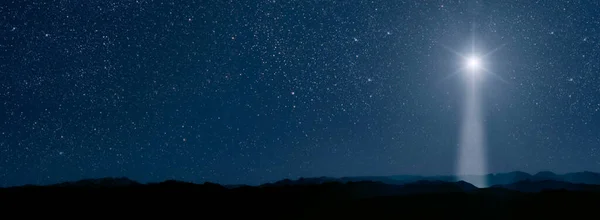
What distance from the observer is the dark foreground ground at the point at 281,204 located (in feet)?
73.5

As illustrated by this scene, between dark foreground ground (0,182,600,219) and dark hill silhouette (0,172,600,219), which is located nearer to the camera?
dark foreground ground (0,182,600,219)

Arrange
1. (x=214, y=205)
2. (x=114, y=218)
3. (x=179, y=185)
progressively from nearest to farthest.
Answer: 1. (x=114, y=218)
2. (x=214, y=205)
3. (x=179, y=185)

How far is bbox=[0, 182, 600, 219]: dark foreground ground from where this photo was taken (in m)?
22.4

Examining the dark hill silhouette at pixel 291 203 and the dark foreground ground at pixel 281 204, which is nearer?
the dark foreground ground at pixel 281 204

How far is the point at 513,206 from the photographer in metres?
23.8

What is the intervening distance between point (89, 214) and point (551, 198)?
2294cm

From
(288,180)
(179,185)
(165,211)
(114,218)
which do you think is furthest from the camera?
(288,180)

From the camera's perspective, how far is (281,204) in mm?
26641

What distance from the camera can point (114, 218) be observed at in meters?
22.2

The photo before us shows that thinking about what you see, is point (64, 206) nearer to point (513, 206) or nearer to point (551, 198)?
point (513, 206)

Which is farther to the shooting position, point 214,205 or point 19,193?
point 19,193

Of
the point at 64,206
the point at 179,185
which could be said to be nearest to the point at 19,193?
the point at 64,206

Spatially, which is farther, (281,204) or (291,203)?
(291,203)

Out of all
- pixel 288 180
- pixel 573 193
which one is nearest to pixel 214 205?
pixel 573 193
